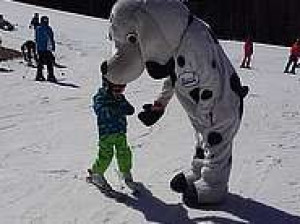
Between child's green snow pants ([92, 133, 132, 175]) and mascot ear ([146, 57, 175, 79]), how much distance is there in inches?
32.4

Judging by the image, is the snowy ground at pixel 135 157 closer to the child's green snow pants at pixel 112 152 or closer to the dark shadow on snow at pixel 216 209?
the dark shadow on snow at pixel 216 209

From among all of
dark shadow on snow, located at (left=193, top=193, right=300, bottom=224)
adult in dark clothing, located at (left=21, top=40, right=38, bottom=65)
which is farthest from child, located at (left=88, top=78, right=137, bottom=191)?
adult in dark clothing, located at (left=21, top=40, right=38, bottom=65)

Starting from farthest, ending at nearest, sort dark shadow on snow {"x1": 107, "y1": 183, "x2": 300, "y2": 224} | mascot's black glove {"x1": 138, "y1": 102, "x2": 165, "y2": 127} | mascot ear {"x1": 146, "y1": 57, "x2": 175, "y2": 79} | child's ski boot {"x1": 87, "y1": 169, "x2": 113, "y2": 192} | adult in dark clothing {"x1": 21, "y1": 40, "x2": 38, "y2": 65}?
1. adult in dark clothing {"x1": 21, "y1": 40, "x2": 38, "y2": 65}
2. child's ski boot {"x1": 87, "y1": 169, "x2": 113, "y2": 192}
3. mascot's black glove {"x1": 138, "y1": 102, "x2": 165, "y2": 127}
4. mascot ear {"x1": 146, "y1": 57, "x2": 175, "y2": 79}
5. dark shadow on snow {"x1": 107, "y1": 183, "x2": 300, "y2": 224}

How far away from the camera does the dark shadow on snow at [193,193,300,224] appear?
297 inches

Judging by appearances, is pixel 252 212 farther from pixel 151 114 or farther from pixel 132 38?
pixel 132 38

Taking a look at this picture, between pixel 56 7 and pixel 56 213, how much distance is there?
2577 cm

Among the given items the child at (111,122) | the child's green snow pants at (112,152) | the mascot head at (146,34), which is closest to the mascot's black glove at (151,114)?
the child at (111,122)

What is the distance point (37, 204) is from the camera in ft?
26.3

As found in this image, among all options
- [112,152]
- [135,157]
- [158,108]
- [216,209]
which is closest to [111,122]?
[112,152]

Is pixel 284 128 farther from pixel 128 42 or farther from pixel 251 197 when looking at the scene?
pixel 128 42

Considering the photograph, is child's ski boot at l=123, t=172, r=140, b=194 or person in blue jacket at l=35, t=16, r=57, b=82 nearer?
child's ski boot at l=123, t=172, r=140, b=194

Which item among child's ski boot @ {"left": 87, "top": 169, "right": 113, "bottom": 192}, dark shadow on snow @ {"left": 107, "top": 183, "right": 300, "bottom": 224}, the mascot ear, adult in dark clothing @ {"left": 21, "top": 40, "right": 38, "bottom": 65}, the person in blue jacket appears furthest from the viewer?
adult in dark clothing @ {"left": 21, "top": 40, "right": 38, "bottom": 65}

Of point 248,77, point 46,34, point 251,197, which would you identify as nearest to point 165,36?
point 251,197

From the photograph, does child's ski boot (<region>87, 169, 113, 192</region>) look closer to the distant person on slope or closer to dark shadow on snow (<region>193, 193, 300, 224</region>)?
the distant person on slope
